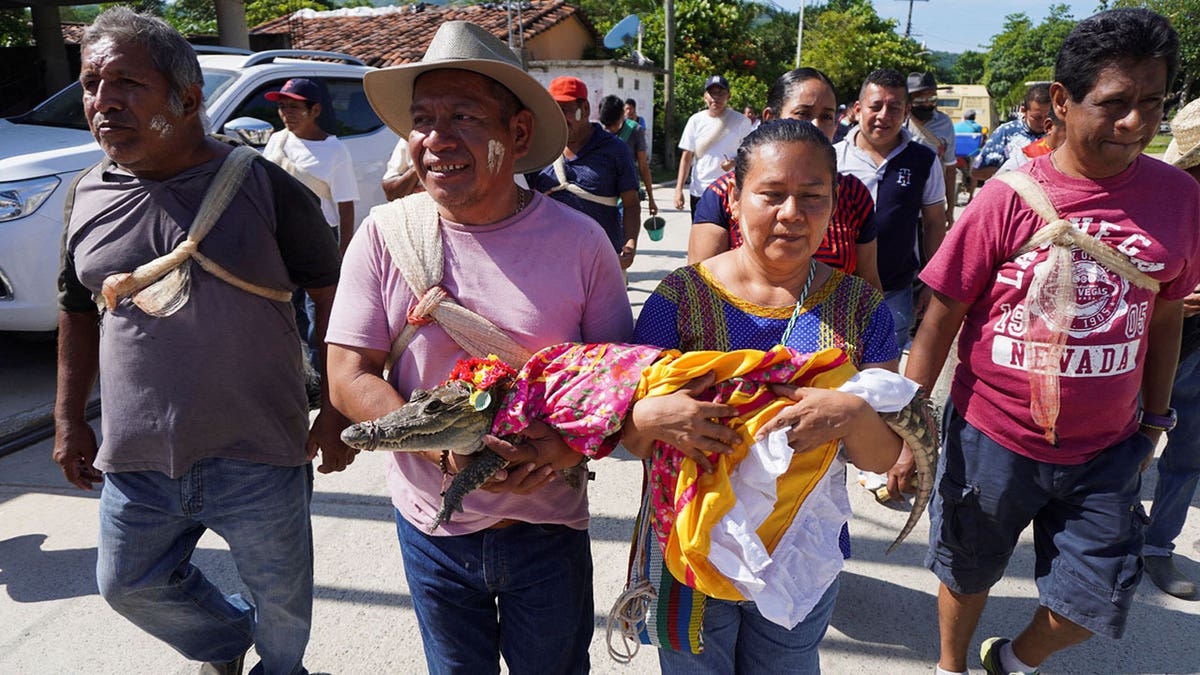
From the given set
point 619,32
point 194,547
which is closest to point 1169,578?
point 194,547

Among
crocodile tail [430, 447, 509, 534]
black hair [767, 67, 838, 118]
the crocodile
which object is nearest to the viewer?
the crocodile

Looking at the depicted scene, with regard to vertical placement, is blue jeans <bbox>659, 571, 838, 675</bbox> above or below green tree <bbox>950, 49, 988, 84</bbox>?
below

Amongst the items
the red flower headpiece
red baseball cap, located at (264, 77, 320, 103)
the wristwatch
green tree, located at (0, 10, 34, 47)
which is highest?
green tree, located at (0, 10, 34, 47)

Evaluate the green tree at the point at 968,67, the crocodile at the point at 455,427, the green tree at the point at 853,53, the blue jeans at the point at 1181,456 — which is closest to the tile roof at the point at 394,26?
the green tree at the point at 853,53

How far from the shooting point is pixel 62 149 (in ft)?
16.5

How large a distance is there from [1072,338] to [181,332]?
2372 millimetres

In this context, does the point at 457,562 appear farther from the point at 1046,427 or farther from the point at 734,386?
the point at 1046,427

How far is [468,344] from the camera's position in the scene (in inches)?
69.2

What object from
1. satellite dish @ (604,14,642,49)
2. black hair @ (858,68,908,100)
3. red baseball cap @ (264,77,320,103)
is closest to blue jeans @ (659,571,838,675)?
black hair @ (858,68,908,100)

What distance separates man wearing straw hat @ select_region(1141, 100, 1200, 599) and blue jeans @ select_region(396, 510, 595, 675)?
257 centimetres

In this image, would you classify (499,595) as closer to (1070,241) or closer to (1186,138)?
(1070,241)

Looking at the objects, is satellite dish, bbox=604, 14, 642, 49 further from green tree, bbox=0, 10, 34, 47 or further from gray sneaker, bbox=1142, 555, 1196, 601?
gray sneaker, bbox=1142, 555, 1196, 601

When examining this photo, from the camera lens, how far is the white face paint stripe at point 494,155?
177cm

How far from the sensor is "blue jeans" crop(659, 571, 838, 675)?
6.08 ft
